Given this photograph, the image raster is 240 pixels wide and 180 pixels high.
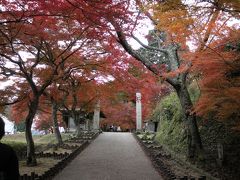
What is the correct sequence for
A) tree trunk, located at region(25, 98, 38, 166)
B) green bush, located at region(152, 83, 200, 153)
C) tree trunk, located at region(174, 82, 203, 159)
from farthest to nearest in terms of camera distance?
green bush, located at region(152, 83, 200, 153), tree trunk, located at region(174, 82, 203, 159), tree trunk, located at region(25, 98, 38, 166)

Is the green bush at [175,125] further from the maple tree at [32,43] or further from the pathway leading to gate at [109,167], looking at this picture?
the maple tree at [32,43]

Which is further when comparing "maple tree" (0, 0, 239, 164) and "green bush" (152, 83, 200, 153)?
"green bush" (152, 83, 200, 153)

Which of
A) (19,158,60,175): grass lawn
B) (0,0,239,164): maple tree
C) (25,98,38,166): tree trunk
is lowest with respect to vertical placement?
(19,158,60,175): grass lawn

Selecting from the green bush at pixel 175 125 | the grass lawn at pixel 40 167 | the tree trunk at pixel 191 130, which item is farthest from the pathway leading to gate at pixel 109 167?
the green bush at pixel 175 125

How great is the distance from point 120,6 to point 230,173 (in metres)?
6.73

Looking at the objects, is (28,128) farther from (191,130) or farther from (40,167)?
Result: (191,130)

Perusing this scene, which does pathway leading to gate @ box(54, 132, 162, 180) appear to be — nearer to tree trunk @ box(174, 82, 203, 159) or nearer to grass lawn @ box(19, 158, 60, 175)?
grass lawn @ box(19, 158, 60, 175)

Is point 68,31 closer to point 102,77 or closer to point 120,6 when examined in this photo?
point 120,6

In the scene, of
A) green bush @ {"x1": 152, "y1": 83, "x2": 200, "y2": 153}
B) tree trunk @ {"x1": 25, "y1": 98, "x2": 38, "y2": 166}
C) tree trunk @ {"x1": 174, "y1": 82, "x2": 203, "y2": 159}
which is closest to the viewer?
tree trunk @ {"x1": 25, "y1": 98, "x2": 38, "y2": 166}

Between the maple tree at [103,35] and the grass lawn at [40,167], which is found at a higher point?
the maple tree at [103,35]

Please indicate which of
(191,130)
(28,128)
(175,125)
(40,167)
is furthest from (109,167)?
(175,125)

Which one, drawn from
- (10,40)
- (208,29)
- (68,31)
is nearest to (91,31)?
(68,31)

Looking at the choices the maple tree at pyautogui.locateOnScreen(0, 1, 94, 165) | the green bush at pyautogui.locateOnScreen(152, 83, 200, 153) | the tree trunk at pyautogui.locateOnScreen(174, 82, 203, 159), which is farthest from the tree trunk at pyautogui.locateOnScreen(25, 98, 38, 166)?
the green bush at pyautogui.locateOnScreen(152, 83, 200, 153)

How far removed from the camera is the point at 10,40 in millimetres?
14258
